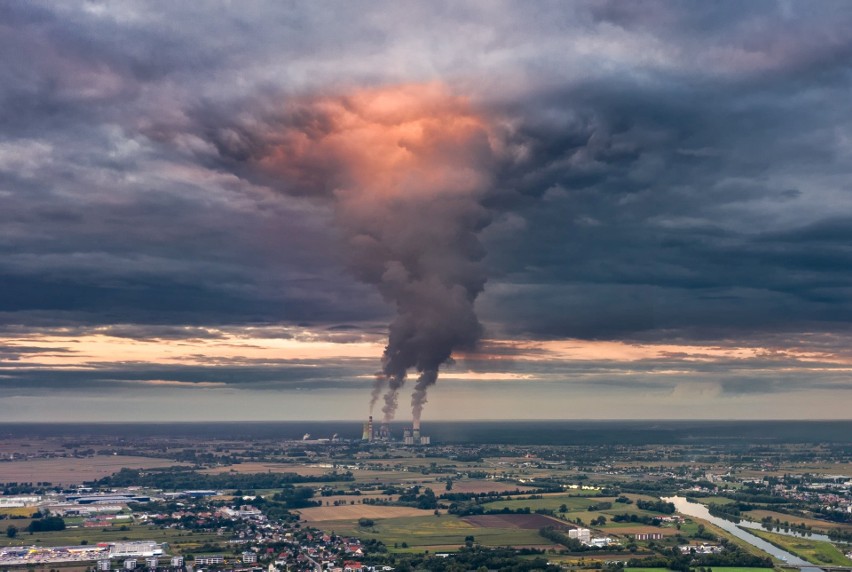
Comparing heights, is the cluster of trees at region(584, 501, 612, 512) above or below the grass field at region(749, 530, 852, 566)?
above

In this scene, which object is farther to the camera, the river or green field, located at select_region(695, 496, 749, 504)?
green field, located at select_region(695, 496, 749, 504)

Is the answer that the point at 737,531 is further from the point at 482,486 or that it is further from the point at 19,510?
the point at 19,510

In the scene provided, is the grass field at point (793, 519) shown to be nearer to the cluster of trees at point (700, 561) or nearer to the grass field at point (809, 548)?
the grass field at point (809, 548)

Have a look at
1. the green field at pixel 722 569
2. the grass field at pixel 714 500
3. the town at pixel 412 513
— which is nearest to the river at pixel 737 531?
the town at pixel 412 513

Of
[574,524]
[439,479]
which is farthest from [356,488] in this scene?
[574,524]

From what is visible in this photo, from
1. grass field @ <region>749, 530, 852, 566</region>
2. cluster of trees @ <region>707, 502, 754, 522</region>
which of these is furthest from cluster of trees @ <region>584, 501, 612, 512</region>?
grass field @ <region>749, 530, 852, 566</region>

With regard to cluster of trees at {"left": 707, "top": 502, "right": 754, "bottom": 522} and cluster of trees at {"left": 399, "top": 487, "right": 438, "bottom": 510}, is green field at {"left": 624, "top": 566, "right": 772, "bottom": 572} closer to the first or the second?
cluster of trees at {"left": 707, "top": 502, "right": 754, "bottom": 522}
